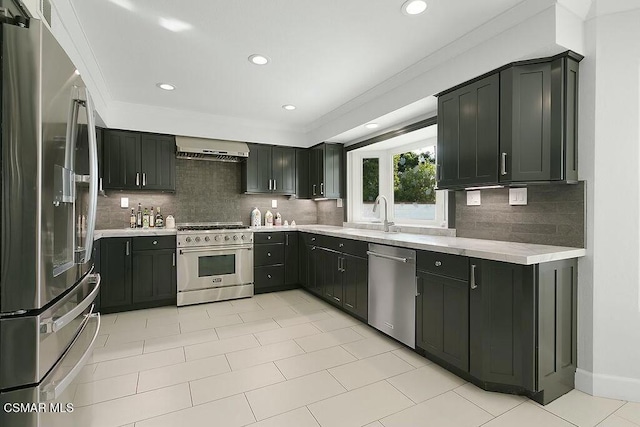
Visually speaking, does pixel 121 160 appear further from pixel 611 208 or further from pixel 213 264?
pixel 611 208

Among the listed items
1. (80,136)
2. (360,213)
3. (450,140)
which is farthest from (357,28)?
(360,213)

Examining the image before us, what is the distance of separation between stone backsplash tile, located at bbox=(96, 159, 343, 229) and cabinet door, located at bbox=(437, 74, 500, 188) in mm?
2424

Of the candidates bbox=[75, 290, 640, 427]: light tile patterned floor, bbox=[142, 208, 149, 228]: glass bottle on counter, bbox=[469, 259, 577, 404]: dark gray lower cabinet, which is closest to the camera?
bbox=[75, 290, 640, 427]: light tile patterned floor

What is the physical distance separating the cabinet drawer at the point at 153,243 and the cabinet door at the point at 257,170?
1.32 meters

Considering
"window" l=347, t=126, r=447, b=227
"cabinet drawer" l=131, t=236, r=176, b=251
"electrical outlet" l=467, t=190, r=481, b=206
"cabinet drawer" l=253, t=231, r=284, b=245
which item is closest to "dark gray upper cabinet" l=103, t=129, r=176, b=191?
"cabinet drawer" l=131, t=236, r=176, b=251

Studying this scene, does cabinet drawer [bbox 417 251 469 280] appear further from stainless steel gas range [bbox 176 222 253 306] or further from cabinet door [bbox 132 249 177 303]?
cabinet door [bbox 132 249 177 303]

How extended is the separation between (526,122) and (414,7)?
112cm

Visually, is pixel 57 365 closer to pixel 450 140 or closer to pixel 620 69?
pixel 450 140

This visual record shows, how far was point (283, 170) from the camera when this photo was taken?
507 cm

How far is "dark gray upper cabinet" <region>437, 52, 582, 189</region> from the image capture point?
2.13m

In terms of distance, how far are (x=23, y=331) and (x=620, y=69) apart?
340 centimetres

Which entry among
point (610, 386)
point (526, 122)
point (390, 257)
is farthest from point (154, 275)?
point (610, 386)

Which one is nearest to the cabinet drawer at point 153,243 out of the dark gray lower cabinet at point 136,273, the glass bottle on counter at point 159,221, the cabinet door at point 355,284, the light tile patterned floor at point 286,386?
the dark gray lower cabinet at point 136,273

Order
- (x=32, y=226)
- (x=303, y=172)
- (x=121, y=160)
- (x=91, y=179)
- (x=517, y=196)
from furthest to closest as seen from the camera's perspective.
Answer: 1. (x=303, y=172)
2. (x=121, y=160)
3. (x=517, y=196)
4. (x=91, y=179)
5. (x=32, y=226)
